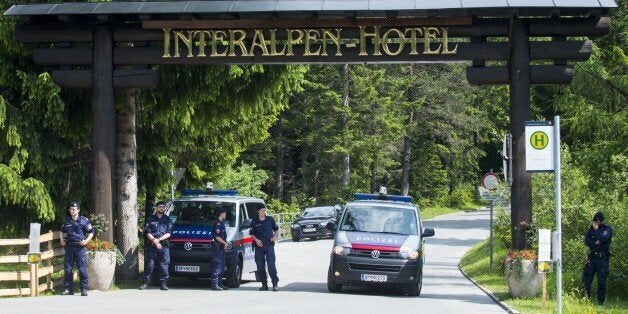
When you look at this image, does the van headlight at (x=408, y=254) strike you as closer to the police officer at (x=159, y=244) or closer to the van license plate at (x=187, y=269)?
the van license plate at (x=187, y=269)

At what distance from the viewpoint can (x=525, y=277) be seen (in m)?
19.3

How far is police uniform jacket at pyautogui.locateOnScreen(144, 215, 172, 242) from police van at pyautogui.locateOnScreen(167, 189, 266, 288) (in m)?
0.94

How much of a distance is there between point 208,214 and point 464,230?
36.0 m

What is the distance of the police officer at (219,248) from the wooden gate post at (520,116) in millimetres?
5690

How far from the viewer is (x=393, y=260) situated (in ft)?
66.7

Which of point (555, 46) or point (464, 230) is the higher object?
point (555, 46)

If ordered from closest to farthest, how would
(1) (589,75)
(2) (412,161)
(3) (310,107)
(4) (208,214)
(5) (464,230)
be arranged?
1. (4) (208,214)
2. (1) (589,75)
3. (5) (464,230)
4. (3) (310,107)
5. (2) (412,161)

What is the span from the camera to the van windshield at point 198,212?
22094 millimetres

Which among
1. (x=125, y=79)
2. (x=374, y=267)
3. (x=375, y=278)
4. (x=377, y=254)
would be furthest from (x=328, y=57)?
(x=375, y=278)

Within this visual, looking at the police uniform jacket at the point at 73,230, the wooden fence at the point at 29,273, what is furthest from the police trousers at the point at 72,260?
the wooden fence at the point at 29,273

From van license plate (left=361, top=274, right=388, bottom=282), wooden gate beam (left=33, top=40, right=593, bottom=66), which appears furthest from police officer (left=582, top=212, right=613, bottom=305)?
van license plate (left=361, top=274, right=388, bottom=282)

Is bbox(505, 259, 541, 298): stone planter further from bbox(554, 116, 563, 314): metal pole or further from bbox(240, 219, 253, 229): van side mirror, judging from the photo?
bbox(240, 219, 253, 229): van side mirror

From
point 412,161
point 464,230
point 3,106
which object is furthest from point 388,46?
point 412,161

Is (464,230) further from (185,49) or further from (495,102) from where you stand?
(185,49)
